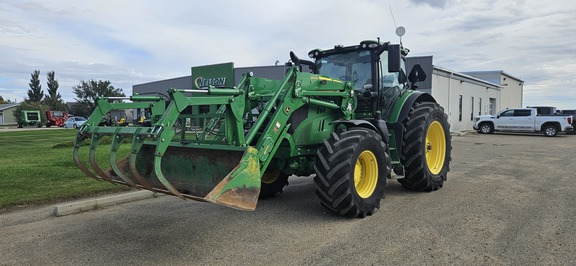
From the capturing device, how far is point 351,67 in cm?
727

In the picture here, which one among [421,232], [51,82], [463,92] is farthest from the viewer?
[51,82]

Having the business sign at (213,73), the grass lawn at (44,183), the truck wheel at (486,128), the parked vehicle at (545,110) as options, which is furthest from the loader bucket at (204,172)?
the parked vehicle at (545,110)

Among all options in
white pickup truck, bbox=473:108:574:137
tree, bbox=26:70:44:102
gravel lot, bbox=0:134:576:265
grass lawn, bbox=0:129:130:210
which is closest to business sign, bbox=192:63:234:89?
grass lawn, bbox=0:129:130:210

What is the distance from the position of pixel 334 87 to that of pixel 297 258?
9.55 ft

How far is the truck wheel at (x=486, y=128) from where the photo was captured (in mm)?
27047

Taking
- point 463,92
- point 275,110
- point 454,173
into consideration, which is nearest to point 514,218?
point 275,110

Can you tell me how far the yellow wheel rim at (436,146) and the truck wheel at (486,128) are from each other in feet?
70.5

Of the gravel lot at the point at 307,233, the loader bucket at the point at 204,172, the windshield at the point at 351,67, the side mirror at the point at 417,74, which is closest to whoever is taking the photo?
the gravel lot at the point at 307,233

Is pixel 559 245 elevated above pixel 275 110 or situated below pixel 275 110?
below

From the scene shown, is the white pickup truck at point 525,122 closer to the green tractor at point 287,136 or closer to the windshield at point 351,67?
the green tractor at point 287,136

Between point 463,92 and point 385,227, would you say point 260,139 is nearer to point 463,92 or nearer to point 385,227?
point 385,227

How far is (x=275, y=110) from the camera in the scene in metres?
5.32

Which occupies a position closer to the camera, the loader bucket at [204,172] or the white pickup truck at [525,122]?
the loader bucket at [204,172]

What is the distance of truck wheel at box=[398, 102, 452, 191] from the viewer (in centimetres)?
695
